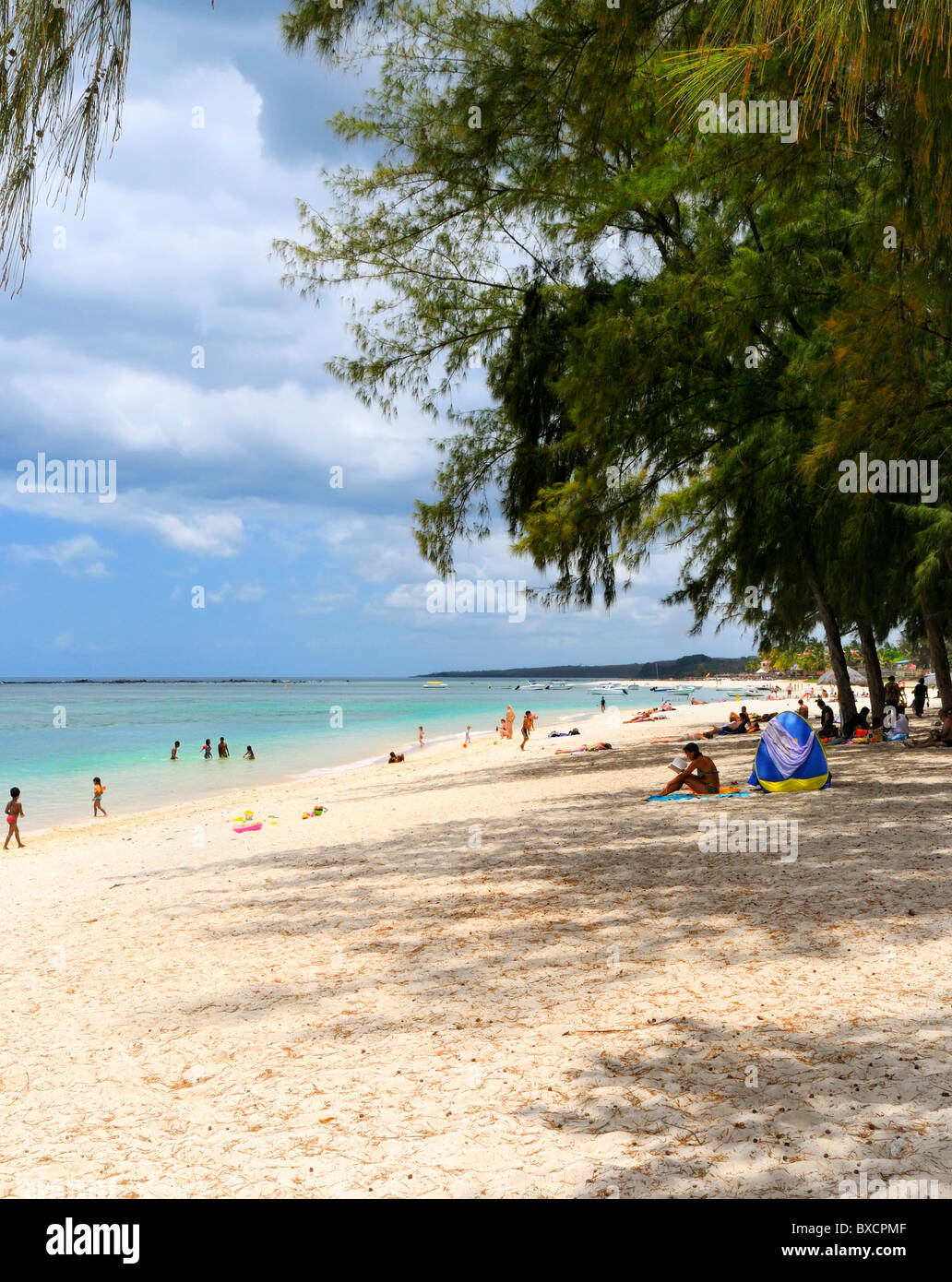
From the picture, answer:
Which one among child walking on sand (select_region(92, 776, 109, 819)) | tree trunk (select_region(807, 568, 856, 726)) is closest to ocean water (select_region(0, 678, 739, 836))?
child walking on sand (select_region(92, 776, 109, 819))

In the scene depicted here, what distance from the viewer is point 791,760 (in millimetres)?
11070

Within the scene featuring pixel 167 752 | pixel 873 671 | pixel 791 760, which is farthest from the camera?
pixel 167 752

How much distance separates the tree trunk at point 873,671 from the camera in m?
19.5

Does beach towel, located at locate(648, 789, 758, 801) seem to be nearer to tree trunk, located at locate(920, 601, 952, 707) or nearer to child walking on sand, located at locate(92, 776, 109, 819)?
tree trunk, located at locate(920, 601, 952, 707)

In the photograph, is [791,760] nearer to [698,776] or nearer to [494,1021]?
[698,776]

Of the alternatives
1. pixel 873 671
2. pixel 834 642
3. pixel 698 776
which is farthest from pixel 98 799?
pixel 873 671

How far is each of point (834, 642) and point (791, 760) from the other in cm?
747

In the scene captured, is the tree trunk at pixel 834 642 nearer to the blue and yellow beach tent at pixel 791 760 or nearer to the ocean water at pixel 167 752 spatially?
the blue and yellow beach tent at pixel 791 760

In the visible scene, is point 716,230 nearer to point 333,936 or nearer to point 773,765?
point 773,765

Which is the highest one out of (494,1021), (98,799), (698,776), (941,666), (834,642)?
(834,642)

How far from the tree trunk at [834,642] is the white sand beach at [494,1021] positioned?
772 centimetres

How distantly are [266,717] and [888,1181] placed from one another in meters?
74.7

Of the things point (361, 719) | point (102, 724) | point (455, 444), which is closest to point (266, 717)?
point (361, 719)

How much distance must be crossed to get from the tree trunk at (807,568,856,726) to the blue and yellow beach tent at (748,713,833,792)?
5.01 meters
